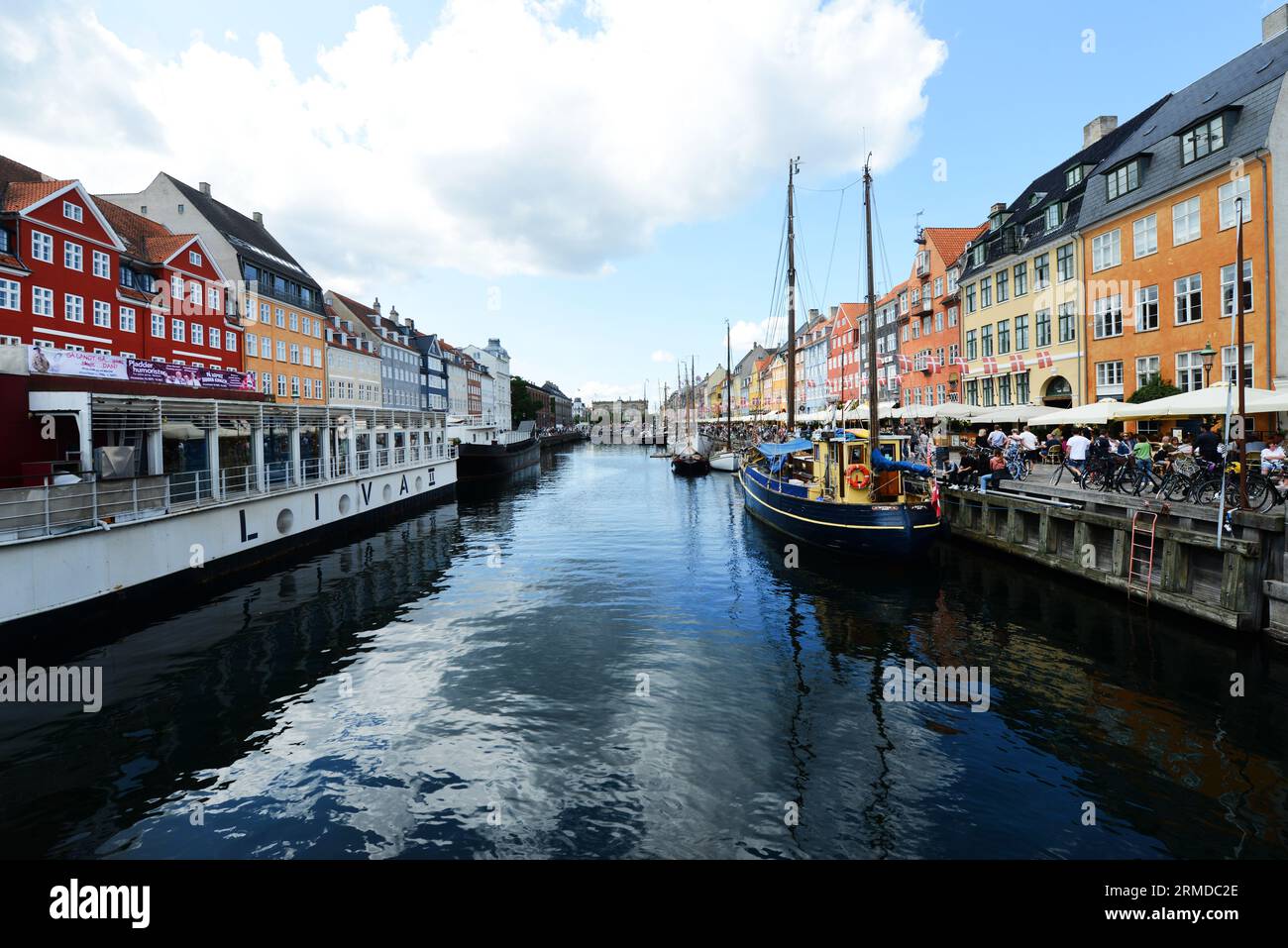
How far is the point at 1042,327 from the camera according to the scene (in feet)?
123

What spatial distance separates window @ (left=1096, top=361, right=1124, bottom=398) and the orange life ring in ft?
→ 58.3

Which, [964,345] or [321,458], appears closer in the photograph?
[321,458]

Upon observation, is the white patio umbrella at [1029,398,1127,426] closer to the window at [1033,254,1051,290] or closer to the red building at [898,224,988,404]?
the window at [1033,254,1051,290]

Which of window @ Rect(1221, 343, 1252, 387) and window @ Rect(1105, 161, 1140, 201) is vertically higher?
window @ Rect(1105, 161, 1140, 201)

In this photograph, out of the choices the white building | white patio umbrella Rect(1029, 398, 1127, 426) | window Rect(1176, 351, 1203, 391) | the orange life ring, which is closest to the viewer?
white patio umbrella Rect(1029, 398, 1127, 426)

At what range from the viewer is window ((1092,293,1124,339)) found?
1247 inches

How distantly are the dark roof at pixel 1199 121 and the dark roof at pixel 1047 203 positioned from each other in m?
1.25

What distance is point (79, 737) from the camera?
10.3 m

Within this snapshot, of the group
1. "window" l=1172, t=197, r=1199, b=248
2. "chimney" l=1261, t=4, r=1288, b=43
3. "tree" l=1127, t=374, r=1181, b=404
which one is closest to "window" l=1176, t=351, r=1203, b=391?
"tree" l=1127, t=374, r=1181, b=404

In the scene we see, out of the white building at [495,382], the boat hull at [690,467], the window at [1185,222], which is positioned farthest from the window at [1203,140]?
the white building at [495,382]

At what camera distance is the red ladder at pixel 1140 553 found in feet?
53.4
